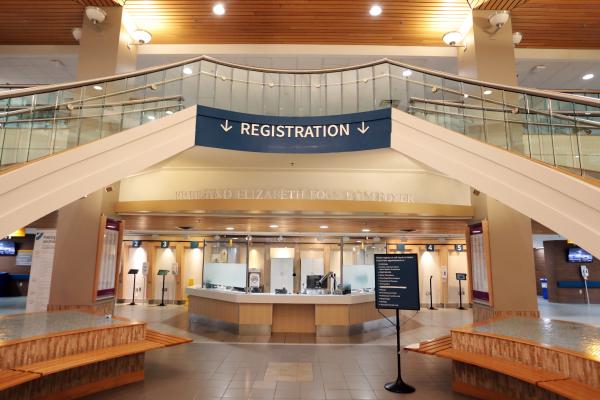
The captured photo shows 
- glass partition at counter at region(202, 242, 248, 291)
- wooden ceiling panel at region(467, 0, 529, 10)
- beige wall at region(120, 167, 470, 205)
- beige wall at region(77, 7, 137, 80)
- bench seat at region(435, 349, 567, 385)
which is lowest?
bench seat at region(435, 349, 567, 385)

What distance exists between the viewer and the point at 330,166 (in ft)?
32.1

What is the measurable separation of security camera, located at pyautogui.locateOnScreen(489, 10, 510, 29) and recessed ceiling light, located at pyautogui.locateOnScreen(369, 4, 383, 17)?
2247 millimetres

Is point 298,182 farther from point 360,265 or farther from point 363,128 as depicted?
point 360,265

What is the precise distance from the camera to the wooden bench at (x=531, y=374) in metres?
3.49

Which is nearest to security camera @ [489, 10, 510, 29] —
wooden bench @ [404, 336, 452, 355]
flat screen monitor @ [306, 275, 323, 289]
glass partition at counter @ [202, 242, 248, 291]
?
wooden bench @ [404, 336, 452, 355]

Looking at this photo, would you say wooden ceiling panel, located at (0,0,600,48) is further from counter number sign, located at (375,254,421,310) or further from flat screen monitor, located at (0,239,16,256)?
flat screen monitor, located at (0,239,16,256)

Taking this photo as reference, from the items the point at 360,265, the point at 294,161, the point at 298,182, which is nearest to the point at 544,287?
the point at 360,265

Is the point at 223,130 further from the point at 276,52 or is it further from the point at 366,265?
the point at 366,265

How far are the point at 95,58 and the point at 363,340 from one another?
8.39 meters

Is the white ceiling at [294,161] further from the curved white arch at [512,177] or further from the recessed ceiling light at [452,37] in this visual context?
the recessed ceiling light at [452,37]

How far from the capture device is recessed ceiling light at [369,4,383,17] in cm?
798

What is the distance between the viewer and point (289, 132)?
24.5ft

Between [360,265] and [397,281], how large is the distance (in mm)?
8838

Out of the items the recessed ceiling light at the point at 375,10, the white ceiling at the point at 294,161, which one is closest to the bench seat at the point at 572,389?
the white ceiling at the point at 294,161
